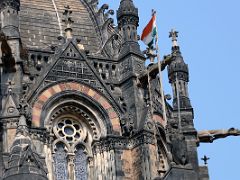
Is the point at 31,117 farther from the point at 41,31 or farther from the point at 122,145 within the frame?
the point at 41,31

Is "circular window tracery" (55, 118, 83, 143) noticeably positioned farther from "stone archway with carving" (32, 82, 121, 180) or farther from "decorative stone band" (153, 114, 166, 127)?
"decorative stone band" (153, 114, 166, 127)

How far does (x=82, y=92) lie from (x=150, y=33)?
11.3ft

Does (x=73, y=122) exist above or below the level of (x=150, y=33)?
below

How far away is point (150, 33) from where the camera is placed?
36594 millimetres

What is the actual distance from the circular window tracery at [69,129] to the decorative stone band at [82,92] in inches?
41.2

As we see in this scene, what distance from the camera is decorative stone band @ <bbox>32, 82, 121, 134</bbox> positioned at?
3506 cm

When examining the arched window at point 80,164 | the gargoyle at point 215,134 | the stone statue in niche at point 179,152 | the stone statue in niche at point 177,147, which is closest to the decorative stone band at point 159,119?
the gargoyle at point 215,134

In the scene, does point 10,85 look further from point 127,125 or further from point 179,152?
point 179,152

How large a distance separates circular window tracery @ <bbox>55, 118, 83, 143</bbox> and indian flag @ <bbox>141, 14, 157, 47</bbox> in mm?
4159

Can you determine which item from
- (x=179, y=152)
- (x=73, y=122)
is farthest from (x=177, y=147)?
(x=73, y=122)

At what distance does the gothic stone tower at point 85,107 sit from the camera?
112 ft

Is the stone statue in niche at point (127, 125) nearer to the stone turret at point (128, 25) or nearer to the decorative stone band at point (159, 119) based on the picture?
the decorative stone band at point (159, 119)

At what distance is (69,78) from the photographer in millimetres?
35844

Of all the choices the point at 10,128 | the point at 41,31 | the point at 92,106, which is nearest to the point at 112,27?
the point at 41,31
